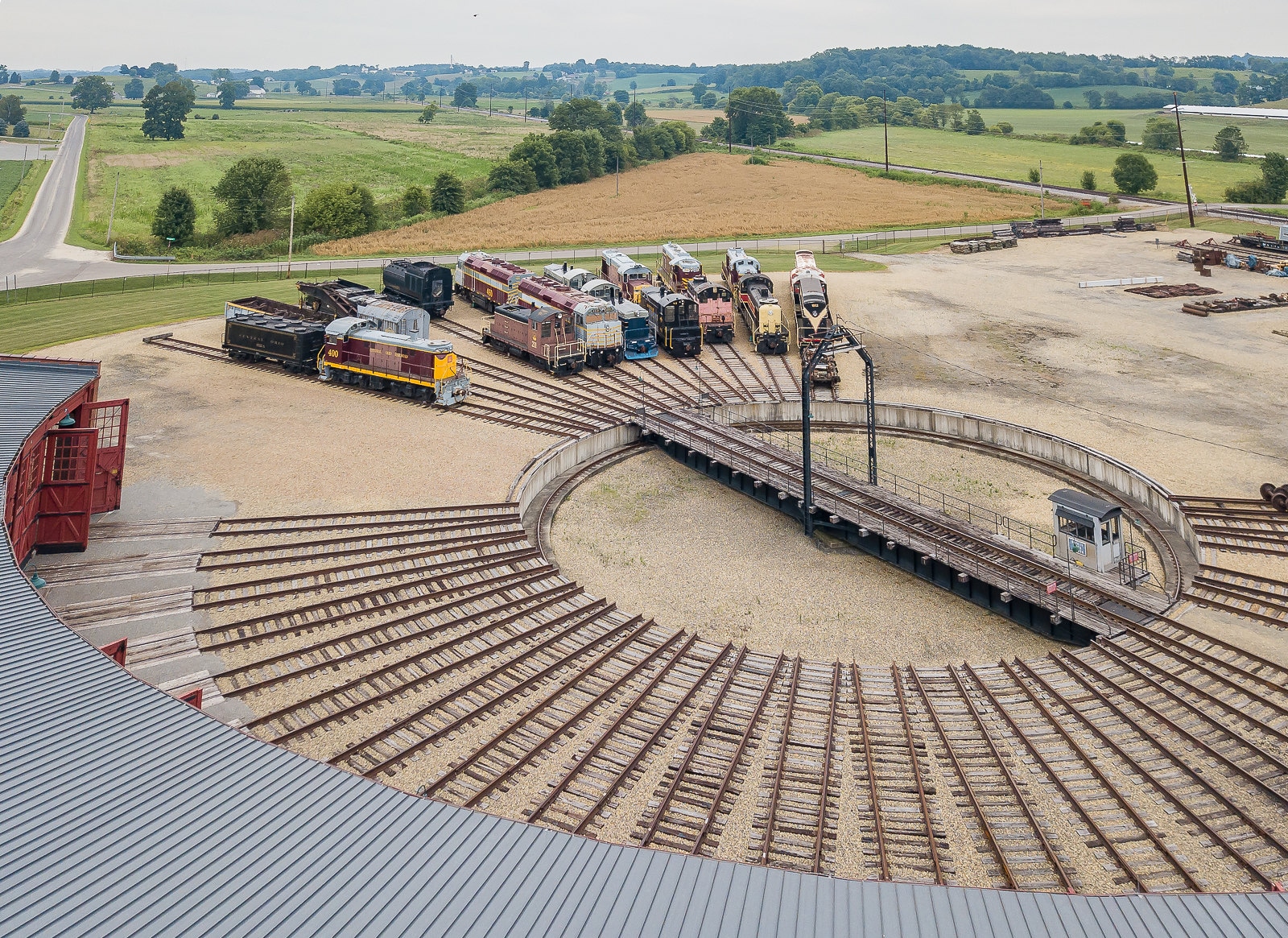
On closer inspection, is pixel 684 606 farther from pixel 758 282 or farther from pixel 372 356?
pixel 758 282

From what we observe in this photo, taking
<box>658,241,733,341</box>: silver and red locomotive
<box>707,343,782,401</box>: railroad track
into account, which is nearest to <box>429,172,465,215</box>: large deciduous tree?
<box>658,241,733,341</box>: silver and red locomotive

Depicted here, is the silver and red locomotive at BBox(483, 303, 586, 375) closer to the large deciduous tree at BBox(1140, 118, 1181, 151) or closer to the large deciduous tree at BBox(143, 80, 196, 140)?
the large deciduous tree at BBox(1140, 118, 1181, 151)

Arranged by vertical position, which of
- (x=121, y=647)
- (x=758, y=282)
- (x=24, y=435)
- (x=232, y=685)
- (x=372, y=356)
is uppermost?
(x=758, y=282)

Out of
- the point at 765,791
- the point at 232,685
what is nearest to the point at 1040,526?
the point at 765,791

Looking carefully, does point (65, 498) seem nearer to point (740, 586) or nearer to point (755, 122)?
point (740, 586)

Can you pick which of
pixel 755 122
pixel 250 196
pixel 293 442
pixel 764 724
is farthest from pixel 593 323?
pixel 755 122

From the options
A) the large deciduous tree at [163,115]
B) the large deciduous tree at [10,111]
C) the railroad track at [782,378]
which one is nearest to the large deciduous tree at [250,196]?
the railroad track at [782,378]

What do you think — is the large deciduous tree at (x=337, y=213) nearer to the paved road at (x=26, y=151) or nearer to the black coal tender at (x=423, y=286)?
the black coal tender at (x=423, y=286)
